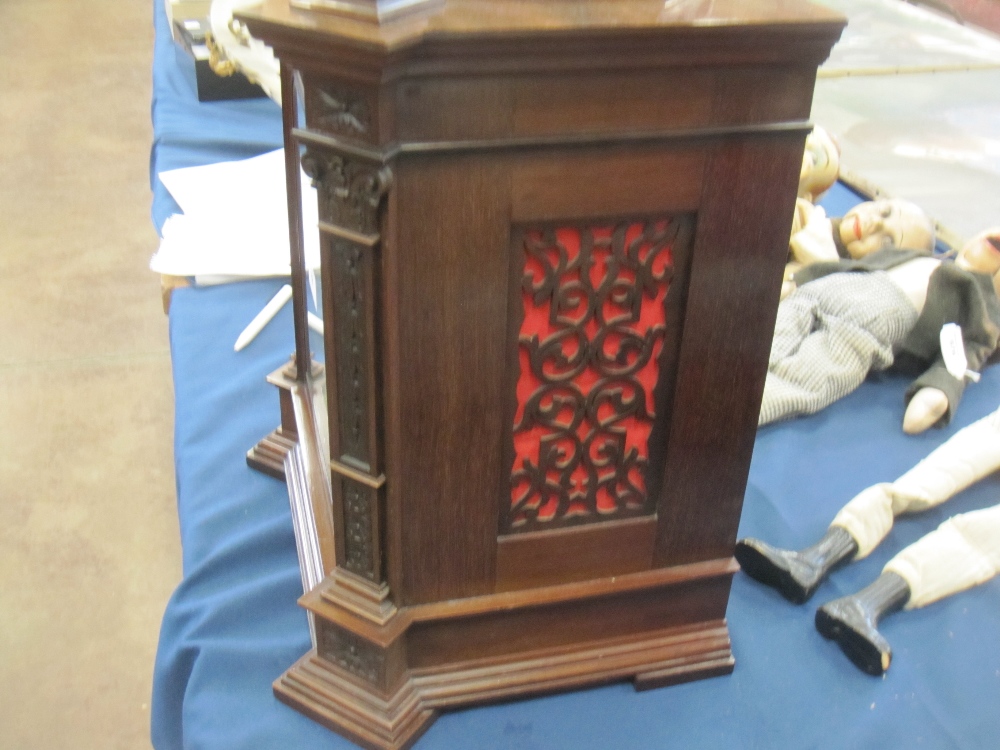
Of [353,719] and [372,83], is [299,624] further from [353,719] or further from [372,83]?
[372,83]

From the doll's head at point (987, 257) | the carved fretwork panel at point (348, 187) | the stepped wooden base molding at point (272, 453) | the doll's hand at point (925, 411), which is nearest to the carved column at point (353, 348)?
the carved fretwork panel at point (348, 187)

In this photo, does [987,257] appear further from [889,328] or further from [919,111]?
[919,111]

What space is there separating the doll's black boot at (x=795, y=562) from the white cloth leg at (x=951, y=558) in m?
0.05

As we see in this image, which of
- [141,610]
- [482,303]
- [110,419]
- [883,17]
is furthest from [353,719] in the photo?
[883,17]

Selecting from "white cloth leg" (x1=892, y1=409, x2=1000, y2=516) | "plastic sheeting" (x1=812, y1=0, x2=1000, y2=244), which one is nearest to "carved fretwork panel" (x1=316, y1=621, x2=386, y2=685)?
"white cloth leg" (x1=892, y1=409, x2=1000, y2=516)

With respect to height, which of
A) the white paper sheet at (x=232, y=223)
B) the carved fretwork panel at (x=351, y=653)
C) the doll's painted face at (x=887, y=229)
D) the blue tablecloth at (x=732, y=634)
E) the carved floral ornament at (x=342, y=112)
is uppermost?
the carved floral ornament at (x=342, y=112)

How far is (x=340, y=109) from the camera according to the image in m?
0.54

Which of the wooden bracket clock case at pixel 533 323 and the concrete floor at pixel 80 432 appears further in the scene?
the concrete floor at pixel 80 432

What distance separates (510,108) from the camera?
0.56 meters

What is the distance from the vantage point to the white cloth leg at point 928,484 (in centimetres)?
95

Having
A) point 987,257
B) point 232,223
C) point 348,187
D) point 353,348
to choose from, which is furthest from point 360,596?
point 987,257

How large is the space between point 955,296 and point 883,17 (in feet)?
6.02

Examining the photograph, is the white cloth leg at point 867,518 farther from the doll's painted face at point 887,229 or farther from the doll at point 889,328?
the doll's painted face at point 887,229

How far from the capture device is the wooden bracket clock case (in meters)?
0.55
